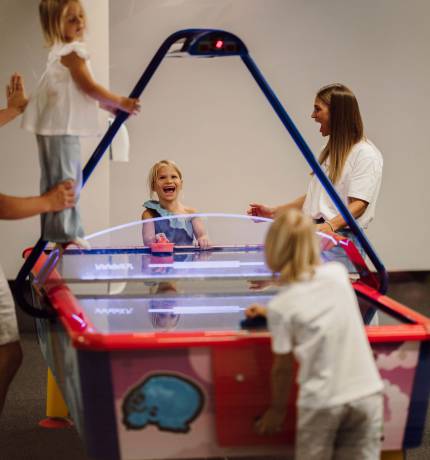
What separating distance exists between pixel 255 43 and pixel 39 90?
3230mm

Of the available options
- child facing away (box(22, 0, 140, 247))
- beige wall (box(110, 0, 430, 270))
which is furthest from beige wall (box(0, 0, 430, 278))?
child facing away (box(22, 0, 140, 247))

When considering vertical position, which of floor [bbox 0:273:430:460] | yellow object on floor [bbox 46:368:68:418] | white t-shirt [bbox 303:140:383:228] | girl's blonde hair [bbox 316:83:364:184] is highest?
girl's blonde hair [bbox 316:83:364:184]

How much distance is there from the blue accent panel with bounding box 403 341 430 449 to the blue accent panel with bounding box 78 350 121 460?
0.70 m

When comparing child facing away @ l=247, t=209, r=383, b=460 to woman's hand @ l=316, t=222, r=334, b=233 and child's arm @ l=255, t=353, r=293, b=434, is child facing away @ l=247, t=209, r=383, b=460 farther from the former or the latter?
woman's hand @ l=316, t=222, r=334, b=233

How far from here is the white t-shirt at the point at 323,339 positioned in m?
1.70

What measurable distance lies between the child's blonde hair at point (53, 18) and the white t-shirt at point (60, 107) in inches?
0.9

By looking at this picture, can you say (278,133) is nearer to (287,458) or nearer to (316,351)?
(287,458)

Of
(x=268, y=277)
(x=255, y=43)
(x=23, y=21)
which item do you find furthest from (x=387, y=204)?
(x=268, y=277)

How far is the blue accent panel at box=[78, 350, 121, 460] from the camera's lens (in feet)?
5.82

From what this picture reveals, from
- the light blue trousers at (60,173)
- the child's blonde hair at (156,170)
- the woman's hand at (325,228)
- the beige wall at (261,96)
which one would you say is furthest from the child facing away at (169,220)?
the beige wall at (261,96)

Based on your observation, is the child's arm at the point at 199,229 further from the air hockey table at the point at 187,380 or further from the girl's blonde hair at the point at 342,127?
the air hockey table at the point at 187,380

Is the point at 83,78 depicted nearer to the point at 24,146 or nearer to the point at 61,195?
the point at 61,195

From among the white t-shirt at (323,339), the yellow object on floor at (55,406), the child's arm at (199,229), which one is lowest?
the yellow object on floor at (55,406)

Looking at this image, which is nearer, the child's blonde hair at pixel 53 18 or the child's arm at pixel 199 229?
the child's blonde hair at pixel 53 18
